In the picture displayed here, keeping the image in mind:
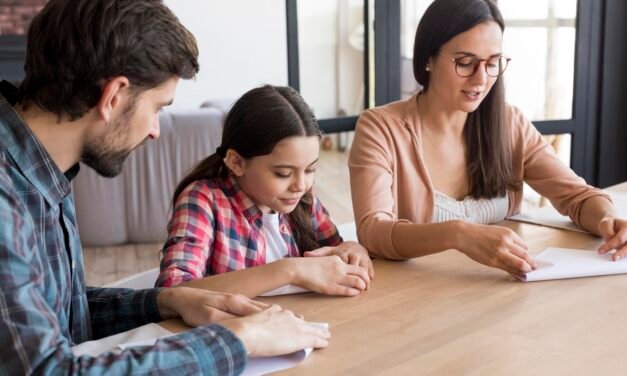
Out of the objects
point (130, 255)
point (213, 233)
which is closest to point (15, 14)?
point (130, 255)

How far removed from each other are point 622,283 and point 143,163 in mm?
2784

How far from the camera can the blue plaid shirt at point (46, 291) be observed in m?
0.85

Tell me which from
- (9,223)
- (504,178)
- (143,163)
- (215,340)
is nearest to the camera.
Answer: (9,223)

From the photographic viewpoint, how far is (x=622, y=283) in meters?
1.42

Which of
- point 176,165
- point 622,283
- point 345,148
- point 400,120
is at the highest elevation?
point 400,120

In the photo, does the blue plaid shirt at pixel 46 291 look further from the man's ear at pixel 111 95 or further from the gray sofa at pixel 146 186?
the gray sofa at pixel 146 186

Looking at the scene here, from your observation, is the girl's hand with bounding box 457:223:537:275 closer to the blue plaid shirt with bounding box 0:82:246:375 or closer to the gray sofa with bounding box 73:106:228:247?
the blue plaid shirt with bounding box 0:82:246:375

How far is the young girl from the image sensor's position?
4.74 feet

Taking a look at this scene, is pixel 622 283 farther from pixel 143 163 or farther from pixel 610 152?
pixel 143 163

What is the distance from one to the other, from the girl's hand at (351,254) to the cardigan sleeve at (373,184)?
86 mm

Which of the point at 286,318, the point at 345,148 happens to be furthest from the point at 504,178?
the point at 345,148

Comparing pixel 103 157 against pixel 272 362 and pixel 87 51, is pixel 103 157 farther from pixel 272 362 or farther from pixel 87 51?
pixel 272 362

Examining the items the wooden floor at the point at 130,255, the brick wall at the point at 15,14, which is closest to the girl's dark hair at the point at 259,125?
the wooden floor at the point at 130,255

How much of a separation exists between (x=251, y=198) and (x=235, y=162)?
0.08 metres
